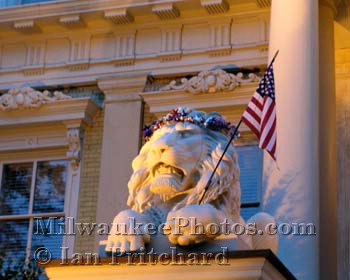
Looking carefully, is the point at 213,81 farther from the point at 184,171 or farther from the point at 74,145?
the point at 184,171

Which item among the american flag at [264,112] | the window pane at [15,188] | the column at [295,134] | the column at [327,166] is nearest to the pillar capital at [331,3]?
the column at [327,166]

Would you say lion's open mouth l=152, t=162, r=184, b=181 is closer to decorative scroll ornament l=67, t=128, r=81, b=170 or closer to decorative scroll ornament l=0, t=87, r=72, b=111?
decorative scroll ornament l=67, t=128, r=81, b=170

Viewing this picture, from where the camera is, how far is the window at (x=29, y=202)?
49.5 ft

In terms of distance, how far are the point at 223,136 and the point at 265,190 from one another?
420 centimetres

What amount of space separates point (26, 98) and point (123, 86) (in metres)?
1.60

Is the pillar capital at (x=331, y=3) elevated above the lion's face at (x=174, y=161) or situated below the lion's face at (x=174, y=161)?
above

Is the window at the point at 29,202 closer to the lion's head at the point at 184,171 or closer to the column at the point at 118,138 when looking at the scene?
the column at the point at 118,138

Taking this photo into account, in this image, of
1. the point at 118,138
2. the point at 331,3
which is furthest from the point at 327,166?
the point at 118,138

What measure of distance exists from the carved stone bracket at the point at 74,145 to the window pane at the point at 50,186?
268mm

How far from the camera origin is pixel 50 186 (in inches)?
603

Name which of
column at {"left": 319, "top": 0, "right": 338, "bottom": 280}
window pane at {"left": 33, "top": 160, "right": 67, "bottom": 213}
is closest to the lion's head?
column at {"left": 319, "top": 0, "right": 338, "bottom": 280}

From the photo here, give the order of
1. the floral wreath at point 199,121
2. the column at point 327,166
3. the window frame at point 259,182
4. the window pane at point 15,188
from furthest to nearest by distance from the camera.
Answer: the window pane at point 15,188, the window frame at point 259,182, the column at point 327,166, the floral wreath at point 199,121

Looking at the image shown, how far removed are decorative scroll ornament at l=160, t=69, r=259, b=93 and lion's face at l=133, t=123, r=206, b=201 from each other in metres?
7.16

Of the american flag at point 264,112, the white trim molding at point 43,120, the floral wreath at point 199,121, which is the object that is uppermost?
the white trim molding at point 43,120
